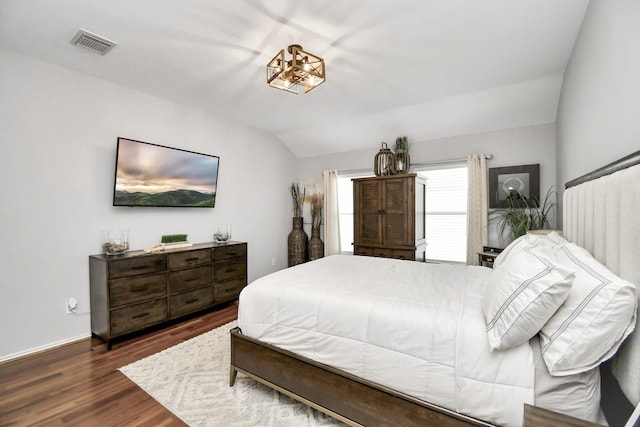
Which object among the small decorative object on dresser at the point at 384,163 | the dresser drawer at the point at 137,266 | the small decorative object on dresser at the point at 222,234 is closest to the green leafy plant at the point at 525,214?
the small decorative object on dresser at the point at 384,163

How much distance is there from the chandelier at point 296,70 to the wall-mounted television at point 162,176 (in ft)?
6.16

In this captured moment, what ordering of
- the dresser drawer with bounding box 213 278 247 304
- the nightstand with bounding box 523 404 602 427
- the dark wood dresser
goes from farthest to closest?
1. the dresser drawer with bounding box 213 278 247 304
2. the dark wood dresser
3. the nightstand with bounding box 523 404 602 427

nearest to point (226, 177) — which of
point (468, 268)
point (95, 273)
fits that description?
point (95, 273)

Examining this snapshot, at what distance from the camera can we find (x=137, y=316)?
2.87 meters

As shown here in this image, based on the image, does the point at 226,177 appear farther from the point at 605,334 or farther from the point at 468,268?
the point at 605,334

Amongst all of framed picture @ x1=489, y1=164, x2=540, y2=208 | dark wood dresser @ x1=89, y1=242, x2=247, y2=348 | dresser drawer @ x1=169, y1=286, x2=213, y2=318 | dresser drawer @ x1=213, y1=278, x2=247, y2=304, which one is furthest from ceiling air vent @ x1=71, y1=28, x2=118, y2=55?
framed picture @ x1=489, y1=164, x2=540, y2=208

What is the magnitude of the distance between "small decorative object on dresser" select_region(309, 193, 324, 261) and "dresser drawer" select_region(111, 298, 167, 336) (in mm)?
2683

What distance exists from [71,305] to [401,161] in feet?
14.0

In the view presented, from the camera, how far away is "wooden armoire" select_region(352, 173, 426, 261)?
382 centimetres

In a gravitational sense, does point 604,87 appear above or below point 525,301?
above

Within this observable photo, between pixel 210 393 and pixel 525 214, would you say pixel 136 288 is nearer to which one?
pixel 210 393

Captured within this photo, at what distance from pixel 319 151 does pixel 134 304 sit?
12.3ft

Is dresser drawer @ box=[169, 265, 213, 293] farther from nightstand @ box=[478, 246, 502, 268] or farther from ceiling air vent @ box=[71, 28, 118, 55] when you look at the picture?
nightstand @ box=[478, 246, 502, 268]

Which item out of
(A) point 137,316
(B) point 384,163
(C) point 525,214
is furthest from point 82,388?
(C) point 525,214
